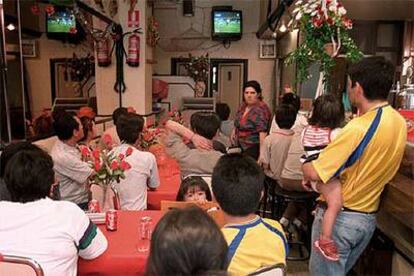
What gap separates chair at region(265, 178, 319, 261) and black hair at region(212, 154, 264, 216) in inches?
78.4

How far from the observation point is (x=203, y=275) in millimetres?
872

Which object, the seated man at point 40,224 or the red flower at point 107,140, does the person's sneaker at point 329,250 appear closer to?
the seated man at point 40,224

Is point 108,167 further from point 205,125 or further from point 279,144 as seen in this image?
point 279,144

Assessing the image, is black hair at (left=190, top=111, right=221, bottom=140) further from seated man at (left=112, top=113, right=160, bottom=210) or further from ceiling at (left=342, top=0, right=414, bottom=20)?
ceiling at (left=342, top=0, right=414, bottom=20)

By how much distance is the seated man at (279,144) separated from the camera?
13.1ft

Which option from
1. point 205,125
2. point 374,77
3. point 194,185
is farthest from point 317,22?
point 194,185

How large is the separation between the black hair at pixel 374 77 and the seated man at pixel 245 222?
680mm

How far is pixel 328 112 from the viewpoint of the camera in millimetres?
2840

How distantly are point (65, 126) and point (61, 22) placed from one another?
4.02 m

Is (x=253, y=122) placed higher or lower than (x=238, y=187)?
lower

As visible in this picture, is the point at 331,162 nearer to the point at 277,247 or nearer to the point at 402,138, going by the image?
the point at 402,138

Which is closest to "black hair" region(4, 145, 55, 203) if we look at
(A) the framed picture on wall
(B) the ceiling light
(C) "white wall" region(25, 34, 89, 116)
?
(B) the ceiling light

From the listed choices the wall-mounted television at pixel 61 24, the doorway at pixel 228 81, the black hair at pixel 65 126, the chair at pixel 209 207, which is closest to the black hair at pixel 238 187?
the chair at pixel 209 207

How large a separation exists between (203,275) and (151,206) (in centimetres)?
221
